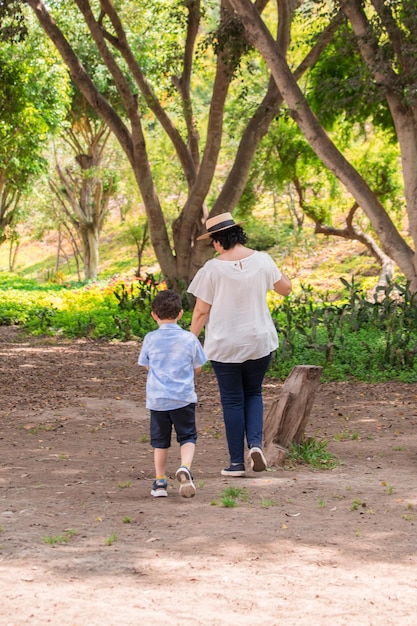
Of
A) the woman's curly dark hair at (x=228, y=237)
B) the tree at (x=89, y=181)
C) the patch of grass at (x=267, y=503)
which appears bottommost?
the patch of grass at (x=267, y=503)

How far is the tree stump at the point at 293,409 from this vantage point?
670cm

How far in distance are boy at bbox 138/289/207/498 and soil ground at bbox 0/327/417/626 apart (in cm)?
35

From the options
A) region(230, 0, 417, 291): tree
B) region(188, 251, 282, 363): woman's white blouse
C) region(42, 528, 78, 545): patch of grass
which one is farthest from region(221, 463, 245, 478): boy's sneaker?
region(230, 0, 417, 291): tree

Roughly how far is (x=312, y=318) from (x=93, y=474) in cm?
637

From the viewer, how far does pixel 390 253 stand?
13.5 meters

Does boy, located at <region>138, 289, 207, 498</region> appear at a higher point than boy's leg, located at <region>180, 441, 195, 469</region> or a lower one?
higher

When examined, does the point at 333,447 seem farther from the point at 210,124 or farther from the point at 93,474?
the point at 210,124

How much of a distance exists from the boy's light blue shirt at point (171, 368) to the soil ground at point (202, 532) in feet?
2.11

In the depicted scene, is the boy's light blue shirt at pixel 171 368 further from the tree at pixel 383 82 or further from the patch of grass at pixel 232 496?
the tree at pixel 383 82

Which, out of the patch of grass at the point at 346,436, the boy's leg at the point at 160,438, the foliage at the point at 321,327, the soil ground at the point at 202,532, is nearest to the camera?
the soil ground at the point at 202,532

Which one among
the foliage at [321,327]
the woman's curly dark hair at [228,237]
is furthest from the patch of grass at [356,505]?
the foliage at [321,327]

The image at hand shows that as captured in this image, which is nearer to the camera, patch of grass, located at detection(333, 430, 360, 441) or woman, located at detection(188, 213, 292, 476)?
woman, located at detection(188, 213, 292, 476)

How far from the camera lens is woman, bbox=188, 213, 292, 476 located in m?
5.94

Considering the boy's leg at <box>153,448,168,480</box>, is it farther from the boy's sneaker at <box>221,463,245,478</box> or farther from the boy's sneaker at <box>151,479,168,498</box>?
the boy's sneaker at <box>221,463,245,478</box>
